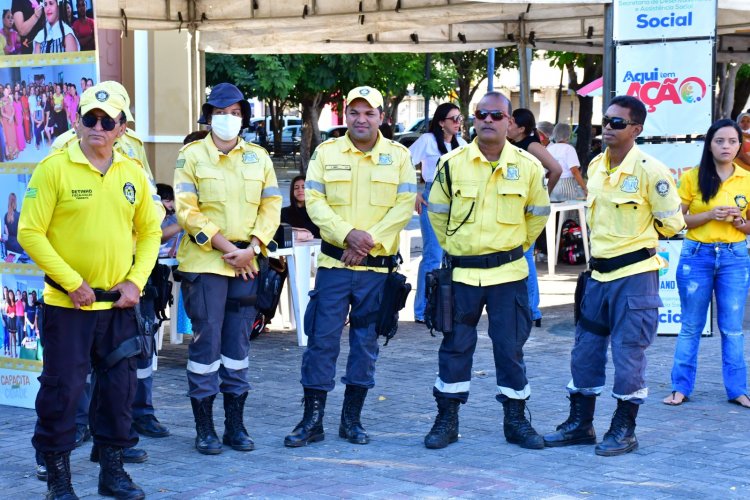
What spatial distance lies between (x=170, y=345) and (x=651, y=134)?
174 inches

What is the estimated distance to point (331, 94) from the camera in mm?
31047

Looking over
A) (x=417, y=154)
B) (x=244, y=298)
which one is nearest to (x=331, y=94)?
(x=417, y=154)

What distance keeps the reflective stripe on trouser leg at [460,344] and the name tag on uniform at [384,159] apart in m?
0.82

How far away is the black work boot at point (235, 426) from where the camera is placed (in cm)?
663

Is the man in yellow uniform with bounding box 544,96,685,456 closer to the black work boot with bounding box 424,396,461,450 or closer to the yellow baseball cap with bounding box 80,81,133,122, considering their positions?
the black work boot with bounding box 424,396,461,450

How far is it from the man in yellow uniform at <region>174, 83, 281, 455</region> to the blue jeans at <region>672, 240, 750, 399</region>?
2875mm

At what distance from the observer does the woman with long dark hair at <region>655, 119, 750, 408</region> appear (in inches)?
299

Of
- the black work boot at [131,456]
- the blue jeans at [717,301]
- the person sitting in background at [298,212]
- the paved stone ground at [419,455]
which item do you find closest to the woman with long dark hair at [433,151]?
the person sitting in background at [298,212]

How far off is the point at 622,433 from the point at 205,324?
7.97 ft

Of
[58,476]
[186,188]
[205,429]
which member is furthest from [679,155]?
[58,476]

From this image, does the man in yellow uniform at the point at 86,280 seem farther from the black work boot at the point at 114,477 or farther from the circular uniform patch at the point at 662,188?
the circular uniform patch at the point at 662,188

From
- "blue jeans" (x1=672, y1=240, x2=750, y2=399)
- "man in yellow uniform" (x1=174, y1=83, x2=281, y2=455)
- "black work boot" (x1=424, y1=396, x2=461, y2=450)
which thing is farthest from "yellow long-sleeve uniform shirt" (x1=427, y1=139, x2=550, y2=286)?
"blue jeans" (x1=672, y1=240, x2=750, y2=399)

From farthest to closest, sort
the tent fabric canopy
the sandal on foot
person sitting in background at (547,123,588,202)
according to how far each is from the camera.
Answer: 1. person sitting in background at (547,123,588,202)
2. the tent fabric canopy
3. the sandal on foot

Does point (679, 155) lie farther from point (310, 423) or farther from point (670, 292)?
point (310, 423)
